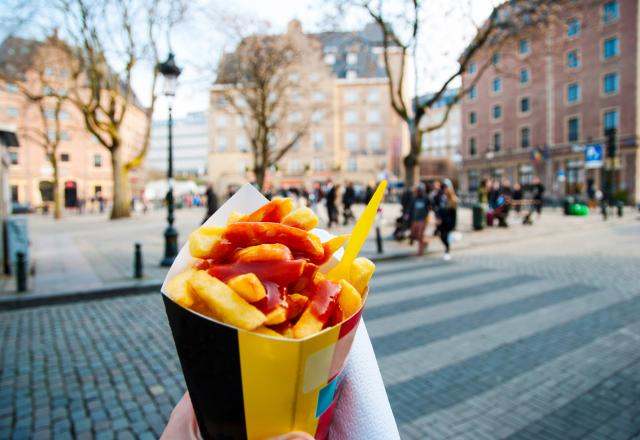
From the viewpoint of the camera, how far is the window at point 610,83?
3428cm

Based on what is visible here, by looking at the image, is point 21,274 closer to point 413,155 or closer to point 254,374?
point 254,374

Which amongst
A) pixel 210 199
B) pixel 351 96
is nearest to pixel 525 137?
pixel 351 96

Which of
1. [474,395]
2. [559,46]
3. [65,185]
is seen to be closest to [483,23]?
[559,46]

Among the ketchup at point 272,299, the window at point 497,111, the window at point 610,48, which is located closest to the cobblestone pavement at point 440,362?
the ketchup at point 272,299

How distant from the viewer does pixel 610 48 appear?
3459cm

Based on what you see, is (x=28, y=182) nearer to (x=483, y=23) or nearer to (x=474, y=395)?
(x=483, y=23)

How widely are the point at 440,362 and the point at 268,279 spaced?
3.73m

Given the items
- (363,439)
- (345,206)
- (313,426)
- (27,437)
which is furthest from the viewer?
(345,206)

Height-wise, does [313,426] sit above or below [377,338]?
above

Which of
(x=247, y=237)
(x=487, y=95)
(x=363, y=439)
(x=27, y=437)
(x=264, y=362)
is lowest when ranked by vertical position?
(x=27, y=437)

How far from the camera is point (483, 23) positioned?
13.7 metres

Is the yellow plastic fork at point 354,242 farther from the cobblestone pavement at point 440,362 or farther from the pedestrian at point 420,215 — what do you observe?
the pedestrian at point 420,215

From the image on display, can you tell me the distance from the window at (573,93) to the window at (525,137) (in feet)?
15.4

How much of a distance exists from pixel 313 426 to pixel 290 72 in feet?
74.6
